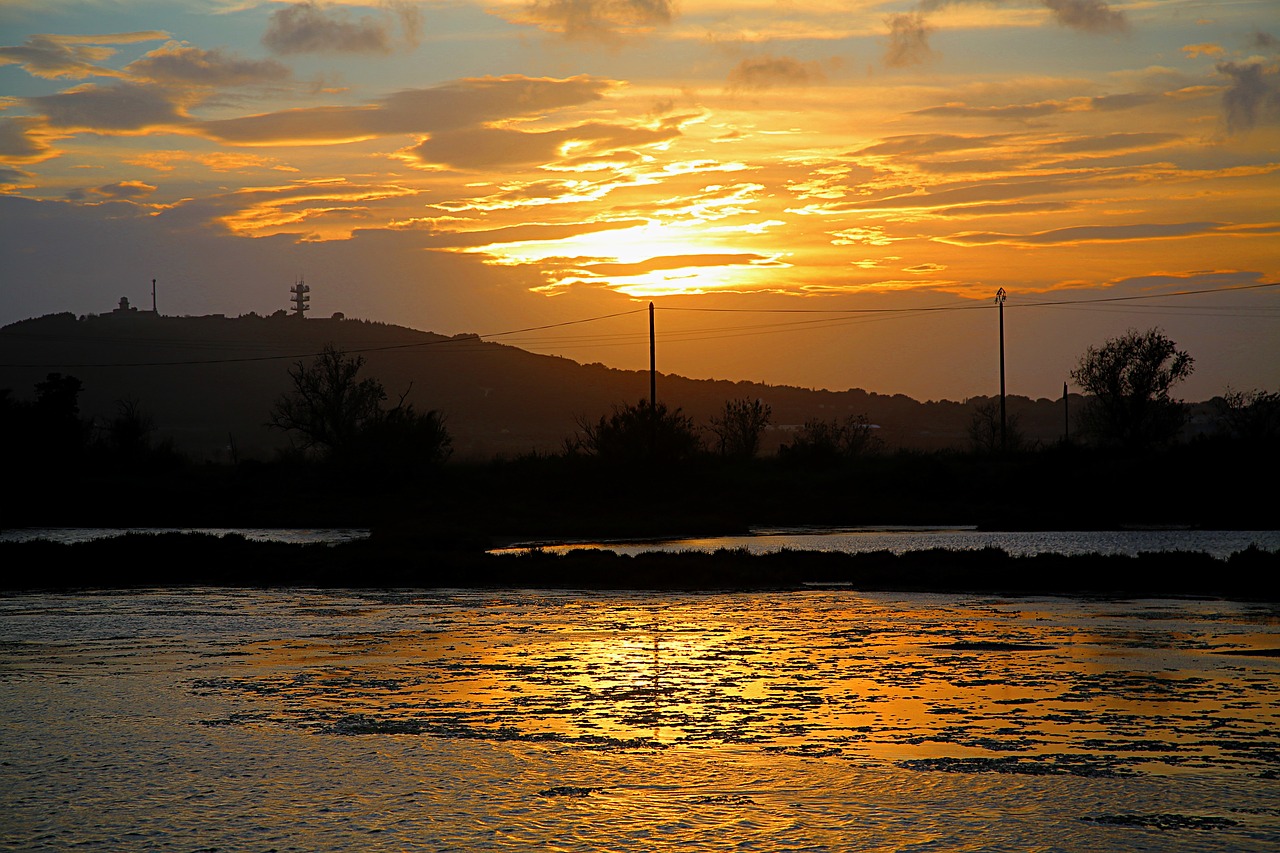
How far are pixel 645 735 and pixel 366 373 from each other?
162102mm

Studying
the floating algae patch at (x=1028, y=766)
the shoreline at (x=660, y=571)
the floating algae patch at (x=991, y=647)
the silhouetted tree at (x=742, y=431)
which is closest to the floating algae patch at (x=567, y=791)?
the floating algae patch at (x=1028, y=766)

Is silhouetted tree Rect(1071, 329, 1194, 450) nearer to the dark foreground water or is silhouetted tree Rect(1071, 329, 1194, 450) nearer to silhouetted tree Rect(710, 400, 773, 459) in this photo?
silhouetted tree Rect(710, 400, 773, 459)

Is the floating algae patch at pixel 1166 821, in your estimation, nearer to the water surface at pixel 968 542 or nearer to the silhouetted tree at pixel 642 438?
the water surface at pixel 968 542

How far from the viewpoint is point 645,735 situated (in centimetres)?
987

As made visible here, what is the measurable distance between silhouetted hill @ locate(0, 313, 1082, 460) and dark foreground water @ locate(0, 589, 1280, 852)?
116421 millimetres

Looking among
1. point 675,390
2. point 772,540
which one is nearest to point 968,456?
point 772,540

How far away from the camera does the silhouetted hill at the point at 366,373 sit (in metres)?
149

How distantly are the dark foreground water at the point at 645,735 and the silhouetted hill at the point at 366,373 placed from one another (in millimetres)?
116421

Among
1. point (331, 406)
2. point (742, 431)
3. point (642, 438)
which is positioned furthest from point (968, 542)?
point (331, 406)

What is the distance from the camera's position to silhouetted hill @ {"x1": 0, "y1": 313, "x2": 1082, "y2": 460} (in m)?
149

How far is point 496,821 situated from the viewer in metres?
7.45

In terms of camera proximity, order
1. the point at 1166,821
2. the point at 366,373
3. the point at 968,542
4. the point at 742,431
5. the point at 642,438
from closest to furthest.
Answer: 1. the point at 1166,821
2. the point at 968,542
3. the point at 642,438
4. the point at 742,431
5. the point at 366,373

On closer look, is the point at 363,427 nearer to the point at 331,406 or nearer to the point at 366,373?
the point at 331,406

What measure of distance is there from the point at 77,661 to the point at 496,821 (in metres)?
→ 8.44
